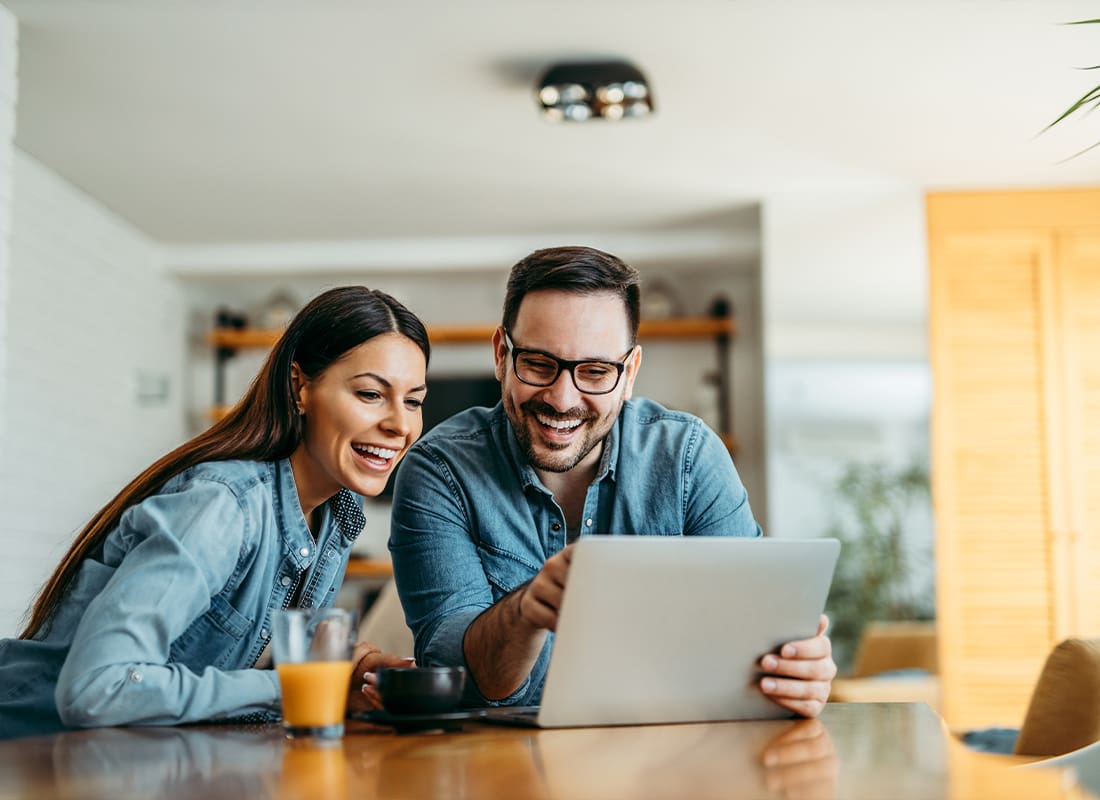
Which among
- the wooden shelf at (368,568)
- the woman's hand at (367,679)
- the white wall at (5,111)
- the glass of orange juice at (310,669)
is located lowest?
the wooden shelf at (368,568)

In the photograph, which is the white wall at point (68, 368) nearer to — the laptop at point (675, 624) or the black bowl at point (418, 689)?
the black bowl at point (418, 689)

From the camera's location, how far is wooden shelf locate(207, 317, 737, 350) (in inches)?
241

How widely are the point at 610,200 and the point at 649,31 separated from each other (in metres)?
1.79

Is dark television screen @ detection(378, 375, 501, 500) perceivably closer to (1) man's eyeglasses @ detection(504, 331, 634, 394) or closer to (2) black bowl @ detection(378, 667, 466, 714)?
(1) man's eyeglasses @ detection(504, 331, 634, 394)

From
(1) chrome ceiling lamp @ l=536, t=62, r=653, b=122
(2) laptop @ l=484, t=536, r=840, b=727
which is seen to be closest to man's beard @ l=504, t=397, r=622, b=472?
(2) laptop @ l=484, t=536, r=840, b=727

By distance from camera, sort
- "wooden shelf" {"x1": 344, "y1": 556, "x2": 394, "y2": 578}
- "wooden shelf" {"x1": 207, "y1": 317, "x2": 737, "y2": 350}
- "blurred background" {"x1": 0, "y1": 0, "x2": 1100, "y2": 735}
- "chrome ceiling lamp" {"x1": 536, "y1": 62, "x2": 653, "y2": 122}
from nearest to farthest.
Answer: "blurred background" {"x1": 0, "y1": 0, "x2": 1100, "y2": 735} → "chrome ceiling lamp" {"x1": 536, "y1": 62, "x2": 653, "y2": 122} → "wooden shelf" {"x1": 344, "y1": 556, "x2": 394, "y2": 578} → "wooden shelf" {"x1": 207, "y1": 317, "x2": 737, "y2": 350}

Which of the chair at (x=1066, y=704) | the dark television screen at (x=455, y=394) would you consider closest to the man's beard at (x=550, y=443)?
the chair at (x=1066, y=704)

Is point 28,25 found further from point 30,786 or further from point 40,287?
point 30,786

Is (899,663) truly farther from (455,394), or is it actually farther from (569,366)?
(569,366)

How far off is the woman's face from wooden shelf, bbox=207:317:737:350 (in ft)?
13.8

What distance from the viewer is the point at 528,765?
107 cm

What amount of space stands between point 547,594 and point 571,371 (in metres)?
0.50

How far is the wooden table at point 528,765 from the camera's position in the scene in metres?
0.95

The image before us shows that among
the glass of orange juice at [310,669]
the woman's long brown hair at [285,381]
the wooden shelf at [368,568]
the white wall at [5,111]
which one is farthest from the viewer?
the wooden shelf at [368,568]
